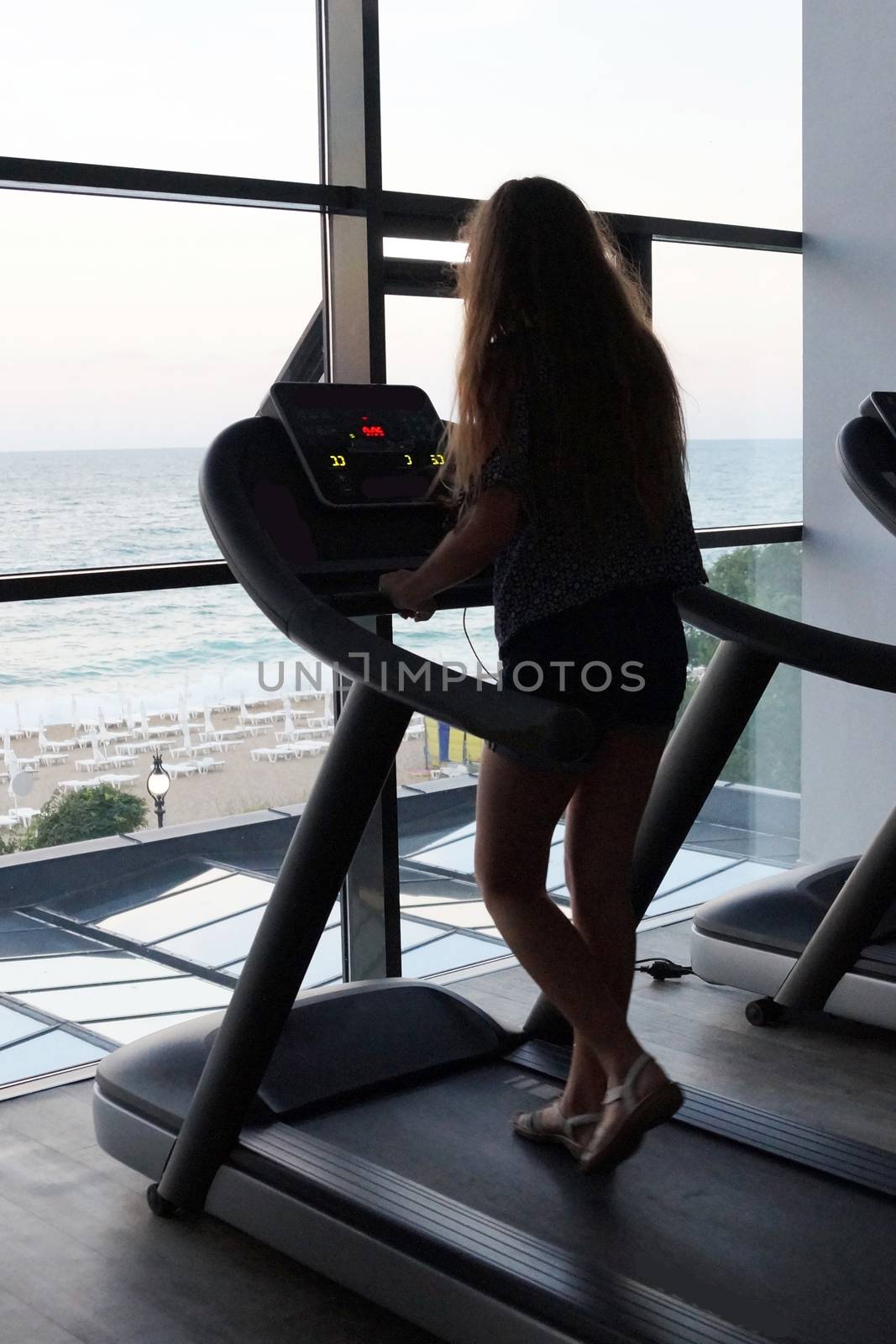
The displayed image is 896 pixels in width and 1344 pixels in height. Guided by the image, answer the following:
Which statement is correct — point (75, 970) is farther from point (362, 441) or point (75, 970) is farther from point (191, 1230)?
point (362, 441)

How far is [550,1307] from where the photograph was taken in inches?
68.1

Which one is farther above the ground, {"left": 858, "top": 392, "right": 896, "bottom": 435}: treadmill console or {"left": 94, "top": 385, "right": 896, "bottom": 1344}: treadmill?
{"left": 858, "top": 392, "right": 896, "bottom": 435}: treadmill console

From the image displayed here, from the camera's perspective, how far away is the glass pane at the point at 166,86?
2855 mm

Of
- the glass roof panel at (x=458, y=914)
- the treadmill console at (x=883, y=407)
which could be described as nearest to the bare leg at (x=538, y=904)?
the treadmill console at (x=883, y=407)

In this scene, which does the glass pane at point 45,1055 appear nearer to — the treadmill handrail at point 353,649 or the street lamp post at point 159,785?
the street lamp post at point 159,785

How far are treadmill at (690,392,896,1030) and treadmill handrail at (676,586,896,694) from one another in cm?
56

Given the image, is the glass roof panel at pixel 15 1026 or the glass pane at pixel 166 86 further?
the glass roof panel at pixel 15 1026

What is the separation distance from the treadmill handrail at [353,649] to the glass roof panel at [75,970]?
1.78 m

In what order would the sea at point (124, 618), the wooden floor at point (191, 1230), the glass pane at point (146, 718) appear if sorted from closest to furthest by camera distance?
the wooden floor at point (191, 1230) < the sea at point (124, 618) < the glass pane at point (146, 718)

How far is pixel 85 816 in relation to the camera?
3.53 metres

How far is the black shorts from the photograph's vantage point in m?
1.91

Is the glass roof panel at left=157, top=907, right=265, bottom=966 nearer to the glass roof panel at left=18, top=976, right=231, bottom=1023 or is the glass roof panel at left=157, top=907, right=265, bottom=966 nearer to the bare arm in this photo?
the glass roof panel at left=18, top=976, right=231, bottom=1023

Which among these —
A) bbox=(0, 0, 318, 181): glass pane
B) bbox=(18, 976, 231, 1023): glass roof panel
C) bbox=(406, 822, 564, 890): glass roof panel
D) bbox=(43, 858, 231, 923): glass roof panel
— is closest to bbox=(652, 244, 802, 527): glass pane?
bbox=(406, 822, 564, 890): glass roof panel

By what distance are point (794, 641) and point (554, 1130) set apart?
825 millimetres
